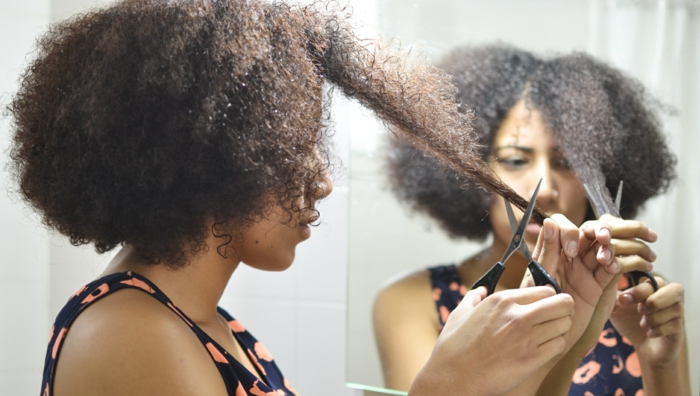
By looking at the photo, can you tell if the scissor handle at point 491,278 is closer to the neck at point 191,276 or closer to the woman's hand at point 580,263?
the woman's hand at point 580,263

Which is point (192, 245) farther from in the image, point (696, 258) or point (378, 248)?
point (696, 258)

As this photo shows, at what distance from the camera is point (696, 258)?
2.52 feet

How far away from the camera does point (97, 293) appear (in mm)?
550

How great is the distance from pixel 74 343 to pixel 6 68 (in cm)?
87

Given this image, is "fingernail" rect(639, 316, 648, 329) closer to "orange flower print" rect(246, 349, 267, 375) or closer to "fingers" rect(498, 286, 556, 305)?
"fingers" rect(498, 286, 556, 305)

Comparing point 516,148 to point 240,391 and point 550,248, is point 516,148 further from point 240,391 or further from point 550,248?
point 240,391

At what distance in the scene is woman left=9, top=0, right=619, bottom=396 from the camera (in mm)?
542

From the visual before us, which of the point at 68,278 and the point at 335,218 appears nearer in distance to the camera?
the point at 335,218

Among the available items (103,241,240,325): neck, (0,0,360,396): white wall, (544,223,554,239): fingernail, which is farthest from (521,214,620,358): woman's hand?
(0,0,360,396): white wall

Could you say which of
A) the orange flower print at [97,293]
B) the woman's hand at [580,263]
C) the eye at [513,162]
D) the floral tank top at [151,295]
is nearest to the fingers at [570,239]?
the woman's hand at [580,263]

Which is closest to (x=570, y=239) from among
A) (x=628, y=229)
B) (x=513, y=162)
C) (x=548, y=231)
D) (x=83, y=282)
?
(x=548, y=231)

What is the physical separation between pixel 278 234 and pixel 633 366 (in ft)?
1.61

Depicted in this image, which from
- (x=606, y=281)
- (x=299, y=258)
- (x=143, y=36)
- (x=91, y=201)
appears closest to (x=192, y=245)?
(x=91, y=201)

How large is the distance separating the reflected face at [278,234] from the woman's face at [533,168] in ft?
0.92
